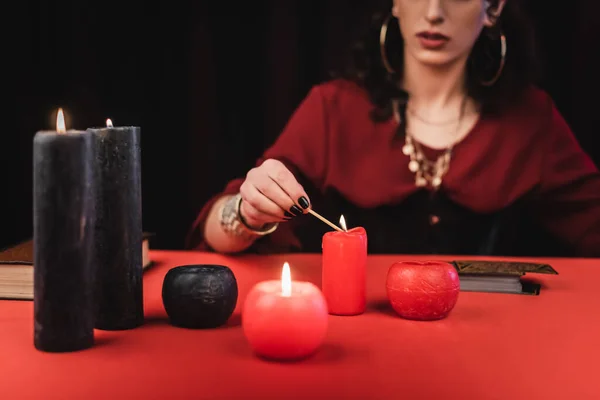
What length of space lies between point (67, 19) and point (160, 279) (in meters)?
1.14

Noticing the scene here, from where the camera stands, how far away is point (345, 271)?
1047 millimetres

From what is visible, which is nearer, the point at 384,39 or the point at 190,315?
the point at 190,315

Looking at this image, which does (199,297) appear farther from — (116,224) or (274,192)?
(274,192)

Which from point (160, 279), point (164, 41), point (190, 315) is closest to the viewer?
point (190, 315)

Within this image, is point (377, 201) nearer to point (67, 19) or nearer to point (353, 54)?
point (353, 54)

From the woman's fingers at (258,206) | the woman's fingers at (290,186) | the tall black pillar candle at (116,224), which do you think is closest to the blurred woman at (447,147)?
the woman's fingers at (258,206)

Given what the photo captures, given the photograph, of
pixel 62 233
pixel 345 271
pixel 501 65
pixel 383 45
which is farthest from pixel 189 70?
pixel 62 233

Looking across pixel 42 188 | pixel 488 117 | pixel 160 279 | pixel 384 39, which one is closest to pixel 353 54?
pixel 384 39

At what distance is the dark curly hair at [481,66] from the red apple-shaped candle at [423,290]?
0.88 meters

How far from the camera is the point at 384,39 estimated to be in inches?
76.2

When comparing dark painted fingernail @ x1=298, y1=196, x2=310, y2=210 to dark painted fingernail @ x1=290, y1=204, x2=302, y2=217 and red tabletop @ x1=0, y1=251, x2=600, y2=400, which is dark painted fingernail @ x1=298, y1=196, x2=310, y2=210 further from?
red tabletop @ x1=0, y1=251, x2=600, y2=400

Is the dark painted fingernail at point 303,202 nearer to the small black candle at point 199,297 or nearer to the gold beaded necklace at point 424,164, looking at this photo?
the small black candle at point 199,297

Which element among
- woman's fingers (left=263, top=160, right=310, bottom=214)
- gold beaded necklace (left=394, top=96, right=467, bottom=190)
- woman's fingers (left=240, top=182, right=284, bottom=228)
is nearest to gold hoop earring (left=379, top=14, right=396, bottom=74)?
gold beaded necklace (left=394, top=96, right=467, bottom=190)

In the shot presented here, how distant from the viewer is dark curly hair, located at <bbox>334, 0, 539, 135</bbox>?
1906 mm
